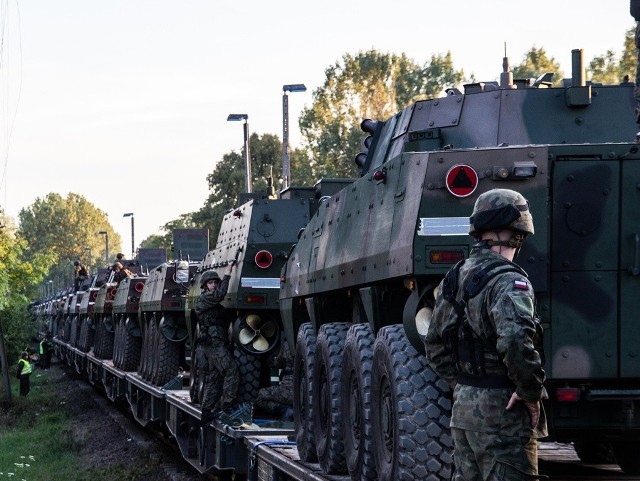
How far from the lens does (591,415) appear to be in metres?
7.62

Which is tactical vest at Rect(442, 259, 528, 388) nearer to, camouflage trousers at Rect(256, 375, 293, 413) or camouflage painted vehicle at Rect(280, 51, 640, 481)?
camouflage painted vehicle at Rect(280, 51, 640, 481)

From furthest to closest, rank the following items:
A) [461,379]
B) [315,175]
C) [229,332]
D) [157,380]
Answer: [315,175] → [157,380] → [229,332] → [461,379]

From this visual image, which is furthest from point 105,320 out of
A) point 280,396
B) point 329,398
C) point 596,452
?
point 596,452

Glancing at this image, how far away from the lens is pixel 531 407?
6047 millimetres

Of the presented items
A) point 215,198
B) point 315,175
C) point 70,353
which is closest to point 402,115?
point 70,353

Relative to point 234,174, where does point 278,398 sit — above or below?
below

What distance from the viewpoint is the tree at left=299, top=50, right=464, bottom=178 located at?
6169cm

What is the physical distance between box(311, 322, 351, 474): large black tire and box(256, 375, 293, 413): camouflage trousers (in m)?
4.18

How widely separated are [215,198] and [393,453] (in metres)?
62.4

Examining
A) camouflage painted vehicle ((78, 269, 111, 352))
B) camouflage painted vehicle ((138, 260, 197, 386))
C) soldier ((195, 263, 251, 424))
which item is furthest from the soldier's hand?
camouflage painted vehicle ((78, 269, 111, 352))

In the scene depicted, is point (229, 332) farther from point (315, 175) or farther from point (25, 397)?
point (315, 175)

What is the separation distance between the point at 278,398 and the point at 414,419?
700cm

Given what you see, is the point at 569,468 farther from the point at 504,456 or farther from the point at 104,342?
the point at 104,342

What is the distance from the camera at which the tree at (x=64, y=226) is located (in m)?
145
